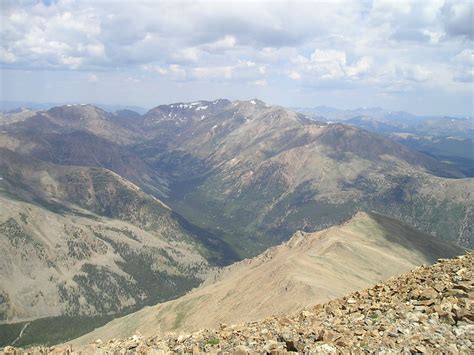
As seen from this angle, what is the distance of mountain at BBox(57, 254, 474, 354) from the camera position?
91.7 ft

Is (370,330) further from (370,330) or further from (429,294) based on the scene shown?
(429,294)

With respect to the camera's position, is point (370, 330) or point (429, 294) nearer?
A: point (370, 330)

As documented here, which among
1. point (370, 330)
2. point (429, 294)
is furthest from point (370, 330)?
point (429, 294)

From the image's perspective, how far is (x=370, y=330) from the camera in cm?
3111

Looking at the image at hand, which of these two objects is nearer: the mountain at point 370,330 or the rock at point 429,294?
the mountain at point 370,330

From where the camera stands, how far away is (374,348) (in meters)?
27.1

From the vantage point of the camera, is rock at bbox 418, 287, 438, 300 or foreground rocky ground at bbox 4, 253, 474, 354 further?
rock at bbox 418, 287, 438, 300

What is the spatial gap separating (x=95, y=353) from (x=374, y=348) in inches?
760

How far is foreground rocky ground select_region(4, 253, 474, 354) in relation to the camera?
91.8 feet

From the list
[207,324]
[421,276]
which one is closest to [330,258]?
[207,324]

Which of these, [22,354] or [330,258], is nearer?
[22,354]

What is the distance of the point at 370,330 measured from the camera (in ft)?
102

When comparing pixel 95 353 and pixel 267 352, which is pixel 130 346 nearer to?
pixel 95 353

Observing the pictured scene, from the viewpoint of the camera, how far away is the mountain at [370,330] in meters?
27.9
